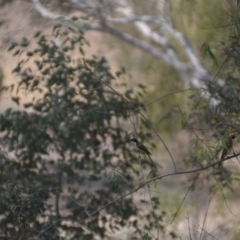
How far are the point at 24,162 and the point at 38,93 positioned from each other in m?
0.55

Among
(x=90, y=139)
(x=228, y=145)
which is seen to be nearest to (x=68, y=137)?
(x=90, y=139)

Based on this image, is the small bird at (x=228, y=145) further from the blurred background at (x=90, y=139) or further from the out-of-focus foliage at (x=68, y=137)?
the out-of-focus foliage at (x=68, y=137)

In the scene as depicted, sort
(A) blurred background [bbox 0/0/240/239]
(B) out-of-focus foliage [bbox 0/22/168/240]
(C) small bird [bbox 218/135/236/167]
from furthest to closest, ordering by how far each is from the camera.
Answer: (B) out-of-focus foliage [bbox 0/22/168/240] < (A) blurred background [bbox 0/0/240/239] < (C) small bird [bbox 218/135/236/167]

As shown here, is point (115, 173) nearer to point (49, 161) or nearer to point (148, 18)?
point (49, 161)

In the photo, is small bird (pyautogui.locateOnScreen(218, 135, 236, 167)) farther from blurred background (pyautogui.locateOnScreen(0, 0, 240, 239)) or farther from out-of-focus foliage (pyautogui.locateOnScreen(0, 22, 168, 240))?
out-of-focus foliage (pyautogui.locateOnScreen(0, 22, 168, 240))

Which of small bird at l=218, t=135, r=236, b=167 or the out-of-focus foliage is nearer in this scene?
small bird at l=218, t=135, r=236, b=167

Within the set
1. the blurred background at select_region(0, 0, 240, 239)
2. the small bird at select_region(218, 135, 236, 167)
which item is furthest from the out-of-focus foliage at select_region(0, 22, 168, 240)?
the small bird at select_region(218, 135, 236, 167)

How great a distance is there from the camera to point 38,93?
677 centimetres

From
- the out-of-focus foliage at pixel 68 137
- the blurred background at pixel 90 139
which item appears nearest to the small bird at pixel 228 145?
the blurred background at pixel 90 139

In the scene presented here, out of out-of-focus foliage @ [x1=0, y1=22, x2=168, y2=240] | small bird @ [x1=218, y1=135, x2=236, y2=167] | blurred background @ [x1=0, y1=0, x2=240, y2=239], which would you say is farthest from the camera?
out-of-focus foliage @ [x1=0, y1=22, x2=168, y2=240]

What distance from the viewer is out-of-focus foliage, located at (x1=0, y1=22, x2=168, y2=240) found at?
6555 millimetres

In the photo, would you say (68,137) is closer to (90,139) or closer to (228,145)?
(90,139)

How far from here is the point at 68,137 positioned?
262 inches

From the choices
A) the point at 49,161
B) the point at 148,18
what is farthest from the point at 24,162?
the point at 148,18
